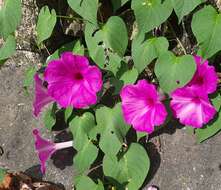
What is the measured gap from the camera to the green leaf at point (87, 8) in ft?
8.01

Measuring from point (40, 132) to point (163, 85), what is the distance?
0.79m

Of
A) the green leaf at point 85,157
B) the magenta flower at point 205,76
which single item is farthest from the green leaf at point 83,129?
the magenta flower at point 205,76

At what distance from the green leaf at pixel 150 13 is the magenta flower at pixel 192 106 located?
29cm

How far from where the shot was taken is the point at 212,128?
2.53 m

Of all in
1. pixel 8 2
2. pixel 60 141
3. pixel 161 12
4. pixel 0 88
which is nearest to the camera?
pixel 161 12

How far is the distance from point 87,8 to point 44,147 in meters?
0.68

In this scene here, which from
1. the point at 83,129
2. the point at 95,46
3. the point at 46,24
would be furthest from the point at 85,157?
the point at 46,24

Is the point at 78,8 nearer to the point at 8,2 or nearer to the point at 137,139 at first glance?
the point at 8,2

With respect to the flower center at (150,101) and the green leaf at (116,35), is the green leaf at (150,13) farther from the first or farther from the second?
the flower center at (150,101)

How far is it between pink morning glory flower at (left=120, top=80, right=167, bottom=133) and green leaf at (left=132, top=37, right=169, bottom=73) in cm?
10

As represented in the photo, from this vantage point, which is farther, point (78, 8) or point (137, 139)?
point (137, 139)

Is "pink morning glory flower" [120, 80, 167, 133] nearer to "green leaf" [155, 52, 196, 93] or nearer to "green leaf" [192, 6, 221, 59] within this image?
"green leaf" [155, 52, 196, 93]

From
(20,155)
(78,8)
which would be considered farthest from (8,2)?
(20,155)

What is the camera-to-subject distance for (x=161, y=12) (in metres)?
2.43
